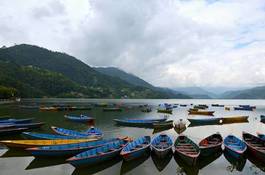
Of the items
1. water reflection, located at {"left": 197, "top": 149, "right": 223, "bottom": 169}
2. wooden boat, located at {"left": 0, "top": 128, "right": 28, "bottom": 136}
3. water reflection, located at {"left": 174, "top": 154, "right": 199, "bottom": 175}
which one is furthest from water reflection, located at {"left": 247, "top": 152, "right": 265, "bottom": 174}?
wooden boat, located at {"left": 0, "top": 128, "right": 28, "bottom": 136}

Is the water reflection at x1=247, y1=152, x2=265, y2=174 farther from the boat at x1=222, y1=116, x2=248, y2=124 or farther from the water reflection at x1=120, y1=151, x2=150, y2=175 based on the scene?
the boat at x1=222, y1=116, x2=248, y2=124

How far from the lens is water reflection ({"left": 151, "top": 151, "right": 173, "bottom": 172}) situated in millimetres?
27594

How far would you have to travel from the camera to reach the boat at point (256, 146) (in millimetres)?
29969

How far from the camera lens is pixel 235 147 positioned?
3309 centimetres

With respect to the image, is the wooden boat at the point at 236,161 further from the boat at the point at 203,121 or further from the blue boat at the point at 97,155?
the boat at the point at 203,121

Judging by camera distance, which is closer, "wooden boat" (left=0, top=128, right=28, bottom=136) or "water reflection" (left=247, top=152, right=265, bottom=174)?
"water reflection" (left=247, top=152, right=265, bottom=174)

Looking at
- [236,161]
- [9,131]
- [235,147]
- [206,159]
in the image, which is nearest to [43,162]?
[206,159]

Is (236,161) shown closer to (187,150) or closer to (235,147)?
(235,147)

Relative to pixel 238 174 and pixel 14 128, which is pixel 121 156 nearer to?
pixel 238 174

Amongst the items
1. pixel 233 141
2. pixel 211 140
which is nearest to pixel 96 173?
pixel 211 140

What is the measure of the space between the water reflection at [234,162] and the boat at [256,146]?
5.21 feet

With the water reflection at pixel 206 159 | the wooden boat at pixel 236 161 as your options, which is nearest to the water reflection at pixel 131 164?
the water reflection at pixel 206 159

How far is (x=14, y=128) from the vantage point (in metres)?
47.2

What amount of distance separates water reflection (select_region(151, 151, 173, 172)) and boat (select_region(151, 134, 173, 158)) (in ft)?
1.43
